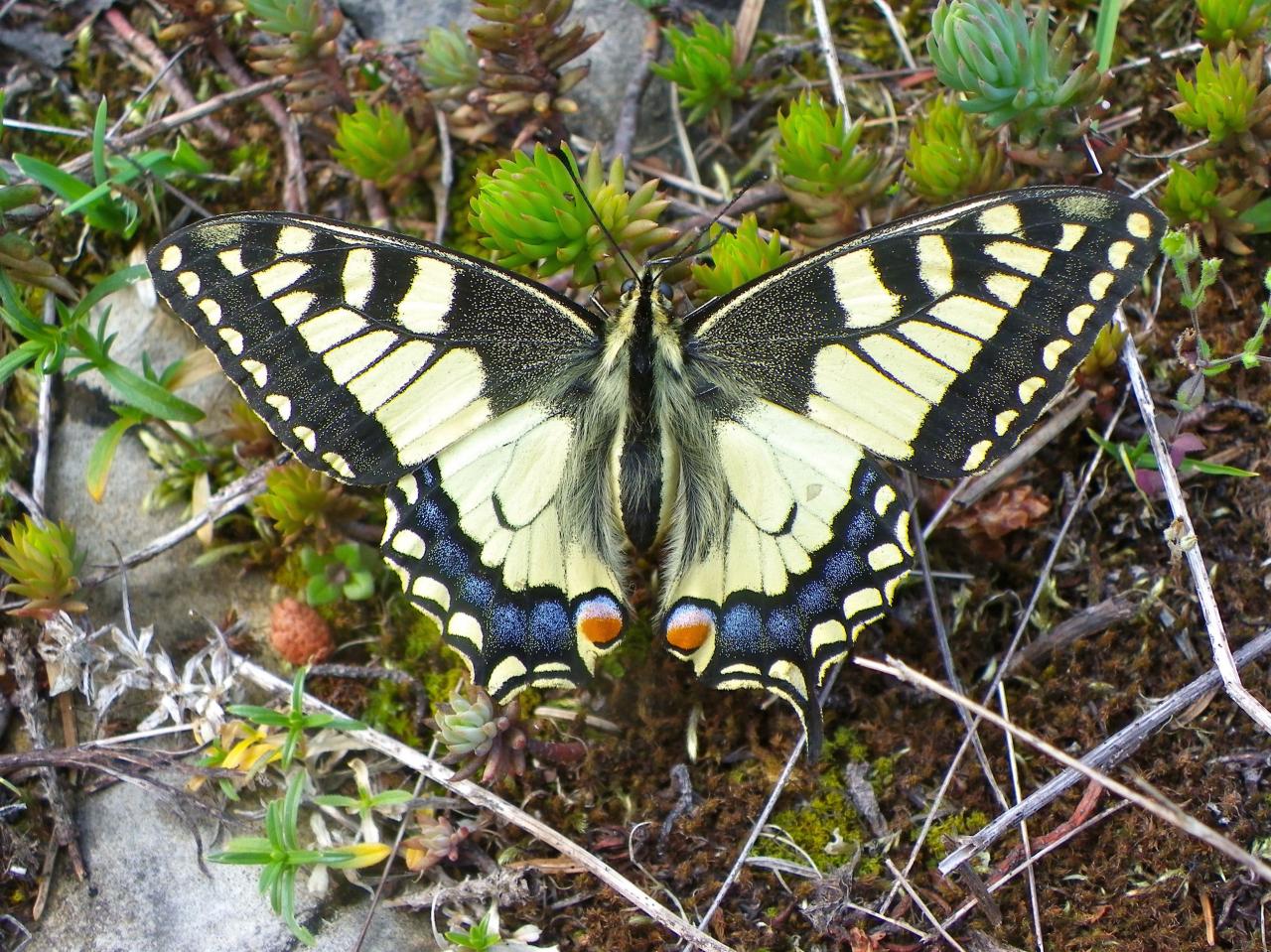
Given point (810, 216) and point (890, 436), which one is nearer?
point (890, 436)

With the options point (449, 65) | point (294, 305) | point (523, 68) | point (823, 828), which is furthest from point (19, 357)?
point (823, 828)

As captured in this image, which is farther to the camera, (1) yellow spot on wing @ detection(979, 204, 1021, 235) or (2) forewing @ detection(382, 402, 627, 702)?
(2) forewing @ detection(382, 402, 627, 702)

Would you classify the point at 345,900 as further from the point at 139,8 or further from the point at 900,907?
the point at 139,8

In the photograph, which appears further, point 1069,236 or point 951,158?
point 951,158

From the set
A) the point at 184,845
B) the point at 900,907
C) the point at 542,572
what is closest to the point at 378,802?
the point at 184,845

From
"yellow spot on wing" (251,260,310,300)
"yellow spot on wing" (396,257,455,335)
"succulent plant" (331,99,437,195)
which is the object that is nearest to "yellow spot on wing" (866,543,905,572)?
"yellow spot on wing" (396,257,455,335)

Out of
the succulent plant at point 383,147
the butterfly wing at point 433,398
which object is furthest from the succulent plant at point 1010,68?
the succulent plant at point 383,147

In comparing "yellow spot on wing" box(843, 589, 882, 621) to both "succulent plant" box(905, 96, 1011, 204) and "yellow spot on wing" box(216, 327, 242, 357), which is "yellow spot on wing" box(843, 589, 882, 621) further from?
"yellow spot on wing" box(216, 327, 242, 357)

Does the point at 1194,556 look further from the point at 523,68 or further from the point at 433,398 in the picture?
A: the point at 523,68
